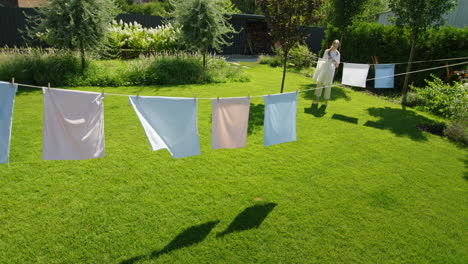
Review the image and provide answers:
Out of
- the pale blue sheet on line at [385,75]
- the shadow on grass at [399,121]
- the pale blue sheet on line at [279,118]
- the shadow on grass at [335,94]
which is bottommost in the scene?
the shadow on grass at [399,121]

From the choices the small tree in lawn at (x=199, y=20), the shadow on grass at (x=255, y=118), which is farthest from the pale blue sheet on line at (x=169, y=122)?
the small tree in lawn at (x=199, y=20)

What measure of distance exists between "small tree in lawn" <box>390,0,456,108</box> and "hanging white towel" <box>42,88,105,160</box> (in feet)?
32.9

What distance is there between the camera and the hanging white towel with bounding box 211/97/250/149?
12.8 feet

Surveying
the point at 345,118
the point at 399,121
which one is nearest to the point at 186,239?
the point at 345,118

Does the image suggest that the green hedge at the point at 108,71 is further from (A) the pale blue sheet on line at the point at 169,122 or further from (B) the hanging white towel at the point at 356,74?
(A) the pale blue sheet on line at the point at 169,122

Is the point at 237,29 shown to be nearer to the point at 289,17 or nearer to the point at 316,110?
the point at 289,17

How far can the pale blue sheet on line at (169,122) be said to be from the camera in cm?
344

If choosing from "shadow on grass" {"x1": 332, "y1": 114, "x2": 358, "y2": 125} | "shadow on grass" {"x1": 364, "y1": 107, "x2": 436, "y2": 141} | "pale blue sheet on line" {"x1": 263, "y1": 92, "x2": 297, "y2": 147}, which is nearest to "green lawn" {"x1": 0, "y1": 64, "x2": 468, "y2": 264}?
"shadow on grass" {"x1": 364, "y1": 107, "x2": 436, "y2": 141}

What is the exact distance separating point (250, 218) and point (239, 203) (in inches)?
14.7

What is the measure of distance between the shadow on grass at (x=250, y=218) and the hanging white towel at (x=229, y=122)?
974mm

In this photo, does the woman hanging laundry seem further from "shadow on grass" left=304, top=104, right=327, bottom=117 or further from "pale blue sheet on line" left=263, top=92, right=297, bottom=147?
"pale blue sheet on line" left=263, top=92, right=297, bottom=147

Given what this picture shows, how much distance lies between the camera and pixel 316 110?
8922 mm

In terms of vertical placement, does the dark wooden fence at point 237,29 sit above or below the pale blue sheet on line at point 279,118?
above

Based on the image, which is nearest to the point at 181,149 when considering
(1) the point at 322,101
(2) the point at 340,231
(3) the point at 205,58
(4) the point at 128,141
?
(2) the point at 340,231
